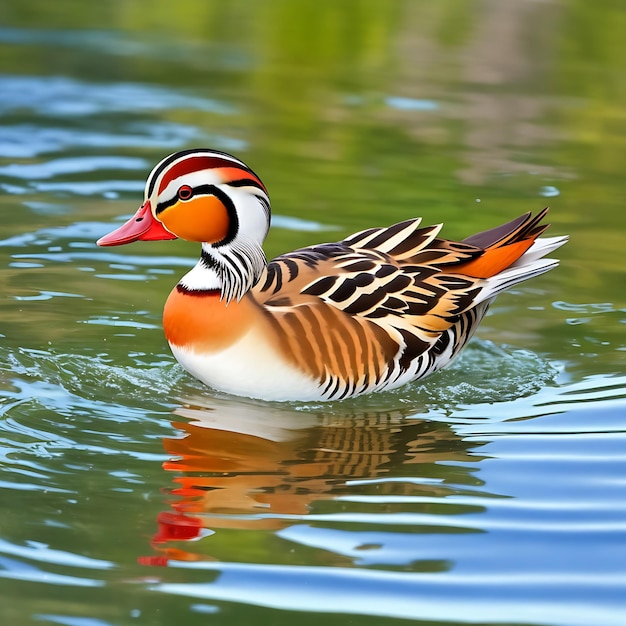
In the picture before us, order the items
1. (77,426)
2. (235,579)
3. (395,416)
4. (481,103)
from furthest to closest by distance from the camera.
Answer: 1. (481,103)
2. (395,416)
3. (77,426)
4. (235,579)

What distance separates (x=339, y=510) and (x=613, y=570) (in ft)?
4.07

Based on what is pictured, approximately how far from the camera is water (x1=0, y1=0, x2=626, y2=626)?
17.8 ft

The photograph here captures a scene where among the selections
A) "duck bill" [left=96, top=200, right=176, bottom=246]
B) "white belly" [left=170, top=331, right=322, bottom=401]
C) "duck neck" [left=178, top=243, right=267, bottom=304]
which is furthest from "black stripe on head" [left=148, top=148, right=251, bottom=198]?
"white belly" [left=170, top=331, right=322, bottom=401]

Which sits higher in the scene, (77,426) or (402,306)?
(402,306)

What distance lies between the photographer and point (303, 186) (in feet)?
38.1

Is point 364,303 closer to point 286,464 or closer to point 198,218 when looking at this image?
point 198,218

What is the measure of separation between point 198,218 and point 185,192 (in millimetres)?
158

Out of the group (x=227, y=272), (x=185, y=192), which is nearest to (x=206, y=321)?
(x=227, y=272)

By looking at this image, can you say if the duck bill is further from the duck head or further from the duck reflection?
the duck reflection

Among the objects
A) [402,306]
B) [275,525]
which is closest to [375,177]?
[402,306]

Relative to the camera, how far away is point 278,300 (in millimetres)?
7504

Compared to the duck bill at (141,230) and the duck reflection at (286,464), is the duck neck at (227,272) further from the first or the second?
the duck reflection at (286,464)

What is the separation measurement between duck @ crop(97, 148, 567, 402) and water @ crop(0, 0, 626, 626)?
0.24 meters

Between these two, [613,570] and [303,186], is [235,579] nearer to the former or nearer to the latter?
[613,570]
